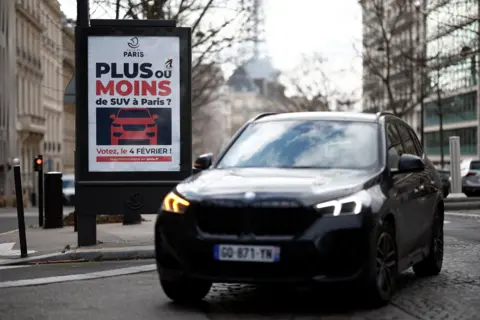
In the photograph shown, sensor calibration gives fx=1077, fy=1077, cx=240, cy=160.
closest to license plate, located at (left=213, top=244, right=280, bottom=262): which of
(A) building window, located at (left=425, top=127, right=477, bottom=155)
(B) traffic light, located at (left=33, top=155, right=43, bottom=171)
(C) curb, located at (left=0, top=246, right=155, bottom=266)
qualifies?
(C) curb, located at (left=0, top=246, right=155, bottom=266)

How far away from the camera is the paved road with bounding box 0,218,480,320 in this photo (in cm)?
792

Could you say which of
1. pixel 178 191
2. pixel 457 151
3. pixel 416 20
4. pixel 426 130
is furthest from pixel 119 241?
pixel 426 130

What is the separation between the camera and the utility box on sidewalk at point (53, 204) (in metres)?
19.2

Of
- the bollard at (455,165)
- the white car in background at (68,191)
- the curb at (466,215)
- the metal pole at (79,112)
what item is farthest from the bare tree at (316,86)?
the metal pole at (79,112)

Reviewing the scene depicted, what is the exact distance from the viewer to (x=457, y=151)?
30906mm

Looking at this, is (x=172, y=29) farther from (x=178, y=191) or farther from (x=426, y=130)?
(x=426, y=130)

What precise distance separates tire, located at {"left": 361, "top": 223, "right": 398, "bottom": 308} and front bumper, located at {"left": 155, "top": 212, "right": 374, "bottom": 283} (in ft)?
0.47

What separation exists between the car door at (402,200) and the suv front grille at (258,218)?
1168mm

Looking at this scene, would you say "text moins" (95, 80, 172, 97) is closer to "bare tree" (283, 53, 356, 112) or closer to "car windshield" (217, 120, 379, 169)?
"car windshield" (217, 120, 379, 169)

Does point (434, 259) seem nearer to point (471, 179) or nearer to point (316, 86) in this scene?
point (471, 179)

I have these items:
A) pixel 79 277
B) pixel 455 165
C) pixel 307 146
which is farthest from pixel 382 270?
pixel 455 165

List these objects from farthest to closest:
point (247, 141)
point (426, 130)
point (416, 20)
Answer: point (426, 130)
point (416, 20)
point (247, 141)

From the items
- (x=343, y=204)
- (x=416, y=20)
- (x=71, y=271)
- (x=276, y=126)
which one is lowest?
(x=71, y=271)

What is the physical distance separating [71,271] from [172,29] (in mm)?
3957
